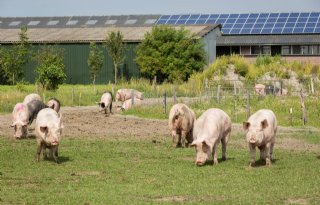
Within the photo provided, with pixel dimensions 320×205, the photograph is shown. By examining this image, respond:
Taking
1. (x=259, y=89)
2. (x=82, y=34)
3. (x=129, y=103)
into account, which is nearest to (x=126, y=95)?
(x=129, y=103)

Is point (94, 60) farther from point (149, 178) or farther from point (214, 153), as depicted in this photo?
point (149, 178)

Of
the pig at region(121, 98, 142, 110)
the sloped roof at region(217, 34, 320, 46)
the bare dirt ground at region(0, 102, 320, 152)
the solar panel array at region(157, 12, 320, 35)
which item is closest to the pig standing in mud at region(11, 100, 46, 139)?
the bare dirt ground at region(0, 102, 320, 152)

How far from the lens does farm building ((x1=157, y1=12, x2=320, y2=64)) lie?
63531mm

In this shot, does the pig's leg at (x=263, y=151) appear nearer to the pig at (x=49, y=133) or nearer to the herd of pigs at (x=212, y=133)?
the herd of pigs at (x=212, y=133)

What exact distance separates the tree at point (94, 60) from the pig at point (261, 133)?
139ft

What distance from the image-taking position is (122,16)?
77688 mm

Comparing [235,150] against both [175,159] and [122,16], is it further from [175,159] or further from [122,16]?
[122,16]

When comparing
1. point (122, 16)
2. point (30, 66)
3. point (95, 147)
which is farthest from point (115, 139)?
point (122, 16)

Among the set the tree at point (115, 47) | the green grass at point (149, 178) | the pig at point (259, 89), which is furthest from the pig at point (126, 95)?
the green grass at point (149, 178)

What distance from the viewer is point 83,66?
63500mm

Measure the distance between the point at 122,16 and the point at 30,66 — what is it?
16.6 metres

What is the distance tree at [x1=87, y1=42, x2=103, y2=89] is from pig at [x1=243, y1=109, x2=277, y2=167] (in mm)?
42225

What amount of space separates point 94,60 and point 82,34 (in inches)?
257

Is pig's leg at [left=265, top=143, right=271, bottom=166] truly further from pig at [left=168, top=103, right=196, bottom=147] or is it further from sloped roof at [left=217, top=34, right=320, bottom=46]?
sloped roof at [left=217, top=34, right=320, bottom=46]
